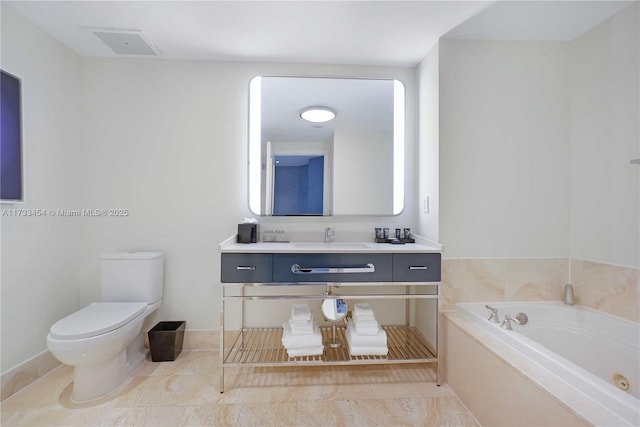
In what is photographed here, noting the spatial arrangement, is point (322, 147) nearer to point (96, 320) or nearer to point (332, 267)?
point (332, 267)

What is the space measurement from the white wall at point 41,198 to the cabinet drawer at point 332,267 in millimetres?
1496

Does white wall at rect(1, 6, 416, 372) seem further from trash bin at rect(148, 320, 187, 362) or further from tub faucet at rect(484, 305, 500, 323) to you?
tub faucet at rect(484, 305, 500, 323)

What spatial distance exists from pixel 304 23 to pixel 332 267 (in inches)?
57.5

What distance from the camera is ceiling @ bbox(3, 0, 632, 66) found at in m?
1.60

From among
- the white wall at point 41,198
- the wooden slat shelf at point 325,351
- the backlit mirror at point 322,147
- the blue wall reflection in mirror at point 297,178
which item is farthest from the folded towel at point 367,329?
the white wall at point 41,198

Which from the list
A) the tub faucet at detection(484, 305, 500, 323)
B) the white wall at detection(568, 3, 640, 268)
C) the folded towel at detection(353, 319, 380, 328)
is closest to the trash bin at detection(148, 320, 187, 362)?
the folded towel at detection(353, 319, 380, 328)

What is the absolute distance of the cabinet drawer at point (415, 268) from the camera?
1726 mm

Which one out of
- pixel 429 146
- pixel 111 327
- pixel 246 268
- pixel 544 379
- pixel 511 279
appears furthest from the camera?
pixel 429 146

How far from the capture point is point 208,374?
6.14 feet

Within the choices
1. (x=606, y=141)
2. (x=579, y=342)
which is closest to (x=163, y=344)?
(x=579, y=342)

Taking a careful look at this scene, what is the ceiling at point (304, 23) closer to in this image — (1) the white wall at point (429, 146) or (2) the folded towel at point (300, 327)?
(1) the white wall at point (429, 146)

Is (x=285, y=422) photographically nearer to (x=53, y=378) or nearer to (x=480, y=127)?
(x=53, y=378)

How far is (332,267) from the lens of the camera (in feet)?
5.64

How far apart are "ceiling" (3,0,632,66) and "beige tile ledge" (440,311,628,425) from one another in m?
1.78
